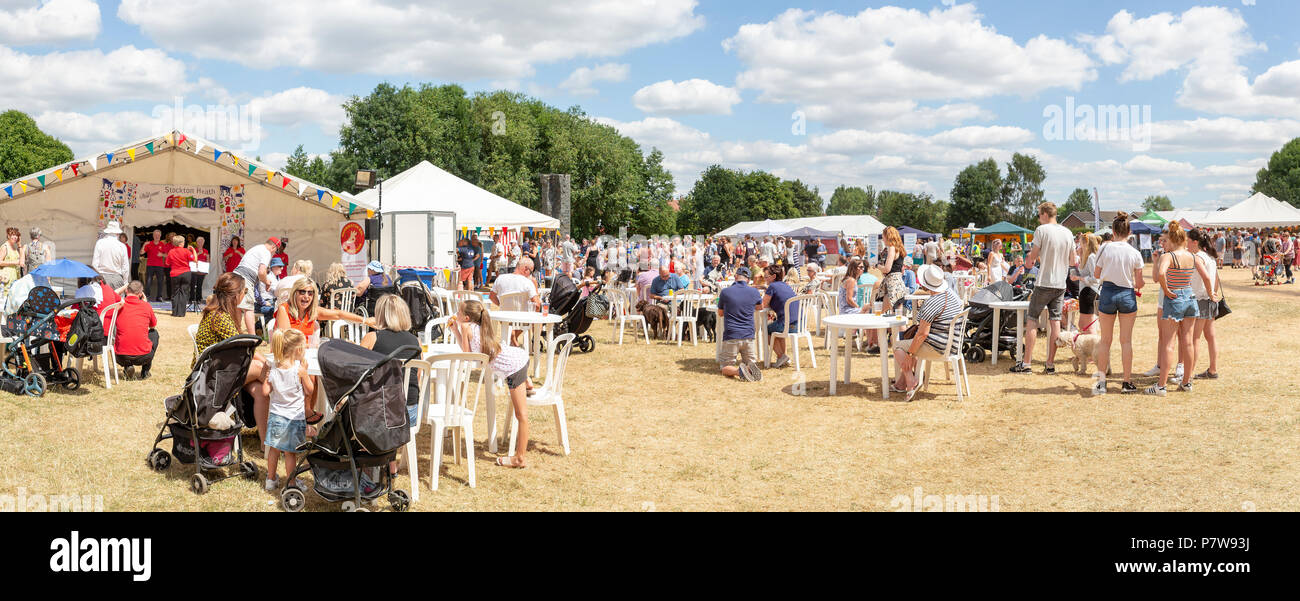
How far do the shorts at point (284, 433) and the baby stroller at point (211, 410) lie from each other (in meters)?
0.34

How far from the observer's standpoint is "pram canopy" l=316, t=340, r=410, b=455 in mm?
3812

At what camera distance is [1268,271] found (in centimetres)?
2039

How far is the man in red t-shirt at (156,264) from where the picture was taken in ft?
45.2

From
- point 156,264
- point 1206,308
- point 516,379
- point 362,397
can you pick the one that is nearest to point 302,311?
point 516,379

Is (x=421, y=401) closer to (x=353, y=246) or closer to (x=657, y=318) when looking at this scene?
(x=657, y=318)

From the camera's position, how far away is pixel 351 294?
916 centimetres

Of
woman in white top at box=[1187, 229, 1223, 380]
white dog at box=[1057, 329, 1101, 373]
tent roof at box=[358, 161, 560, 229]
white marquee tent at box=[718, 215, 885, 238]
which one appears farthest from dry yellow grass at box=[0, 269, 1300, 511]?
white marquee tent at box=[718, 215, 885, 238]

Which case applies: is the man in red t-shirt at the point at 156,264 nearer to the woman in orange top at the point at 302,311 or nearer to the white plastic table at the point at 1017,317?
the woman in orange top at the point at 302,311

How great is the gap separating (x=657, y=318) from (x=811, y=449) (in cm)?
542

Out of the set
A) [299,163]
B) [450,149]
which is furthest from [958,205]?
[299,163]

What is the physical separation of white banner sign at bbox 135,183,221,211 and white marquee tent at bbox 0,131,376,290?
0.01 m

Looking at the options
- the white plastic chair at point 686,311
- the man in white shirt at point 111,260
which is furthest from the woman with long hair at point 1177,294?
the man in white shirt at point 111,260

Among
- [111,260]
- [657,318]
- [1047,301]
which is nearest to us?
[1047,301]

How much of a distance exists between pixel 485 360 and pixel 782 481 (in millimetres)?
1742
